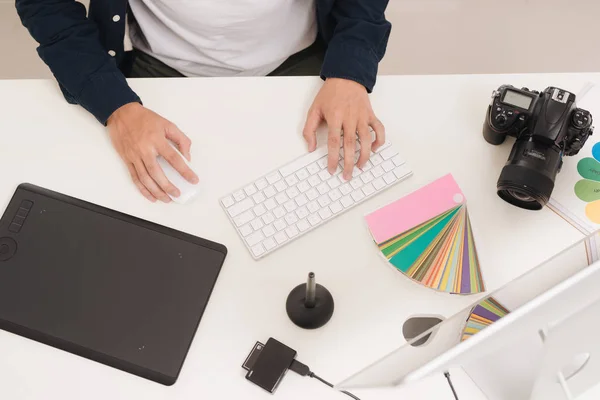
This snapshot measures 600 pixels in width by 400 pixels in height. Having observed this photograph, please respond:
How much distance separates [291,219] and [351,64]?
1.11ft

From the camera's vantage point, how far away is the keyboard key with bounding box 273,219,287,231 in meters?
0.88

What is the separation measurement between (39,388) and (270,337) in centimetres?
33

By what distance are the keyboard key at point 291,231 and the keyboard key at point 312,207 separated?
4 cm

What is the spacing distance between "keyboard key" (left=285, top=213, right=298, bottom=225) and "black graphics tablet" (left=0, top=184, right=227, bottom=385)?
0.11m

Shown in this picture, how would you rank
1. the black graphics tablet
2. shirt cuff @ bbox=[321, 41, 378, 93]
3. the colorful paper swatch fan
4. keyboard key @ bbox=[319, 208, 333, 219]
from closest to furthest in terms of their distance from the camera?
the colorful paper swatch fan → the black graphics tablet → keyboard key @ bbox=[319, 208, 333, 219] → shirt cuff @ bbox=[321, 41, 378, 93]

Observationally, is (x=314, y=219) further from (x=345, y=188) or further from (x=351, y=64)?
(x=351, y=64)

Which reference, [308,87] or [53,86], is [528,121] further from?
[53,86]

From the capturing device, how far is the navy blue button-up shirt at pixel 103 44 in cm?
98

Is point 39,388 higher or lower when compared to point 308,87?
lower

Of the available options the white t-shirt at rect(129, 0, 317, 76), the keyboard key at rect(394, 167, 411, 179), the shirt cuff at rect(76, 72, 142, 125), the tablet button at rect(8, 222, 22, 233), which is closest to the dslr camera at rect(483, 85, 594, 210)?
the keyboard key at rect(394, 167, 411, 179)

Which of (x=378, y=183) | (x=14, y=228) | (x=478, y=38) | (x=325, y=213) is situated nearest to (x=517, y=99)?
(x=378, y=183)

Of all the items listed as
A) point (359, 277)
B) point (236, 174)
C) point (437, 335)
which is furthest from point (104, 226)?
point (437, 335)

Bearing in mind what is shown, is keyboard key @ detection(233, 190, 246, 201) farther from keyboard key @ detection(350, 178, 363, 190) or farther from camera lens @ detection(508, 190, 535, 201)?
camera lens @ detection(508, 190, 535, 201)

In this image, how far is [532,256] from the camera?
2.83 ft
